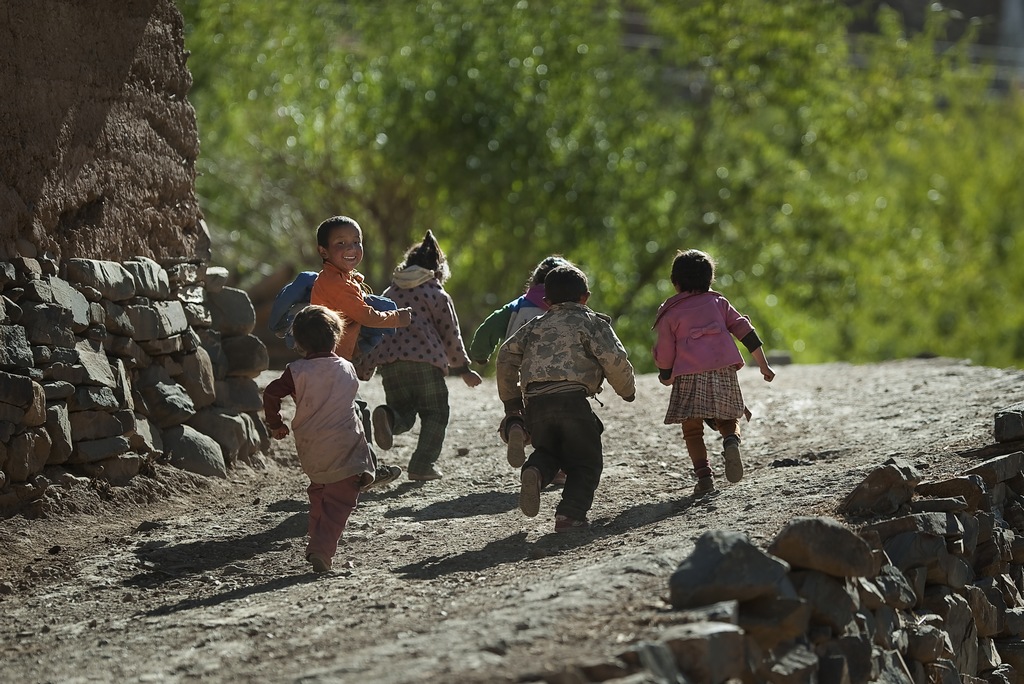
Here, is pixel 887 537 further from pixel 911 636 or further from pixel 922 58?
pixel 922 58

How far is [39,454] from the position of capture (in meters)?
6.05

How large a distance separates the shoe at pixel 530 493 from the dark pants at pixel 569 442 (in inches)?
5.9

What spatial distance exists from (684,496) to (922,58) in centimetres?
1203

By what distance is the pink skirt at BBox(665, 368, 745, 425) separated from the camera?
634cm

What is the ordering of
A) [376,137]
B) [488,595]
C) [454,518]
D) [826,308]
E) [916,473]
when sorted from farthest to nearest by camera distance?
[826,308] → [376,137] → [454,518] → [916,473] → [488,595]

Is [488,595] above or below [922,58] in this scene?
below

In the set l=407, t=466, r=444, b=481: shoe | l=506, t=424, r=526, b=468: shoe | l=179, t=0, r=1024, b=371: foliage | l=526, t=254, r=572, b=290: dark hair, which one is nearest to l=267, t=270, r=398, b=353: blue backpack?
l=526, t=254, r=572, b=290: dark hair

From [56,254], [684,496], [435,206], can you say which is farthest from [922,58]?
[56,254]

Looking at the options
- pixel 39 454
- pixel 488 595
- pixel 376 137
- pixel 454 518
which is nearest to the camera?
pixel 488 595

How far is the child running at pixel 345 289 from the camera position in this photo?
6410mm

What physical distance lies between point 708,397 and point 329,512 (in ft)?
6.50

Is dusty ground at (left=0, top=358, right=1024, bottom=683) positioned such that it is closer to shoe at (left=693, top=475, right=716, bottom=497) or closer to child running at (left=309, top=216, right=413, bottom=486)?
shoe at (left=693, top=475, right=716, bottom=497)

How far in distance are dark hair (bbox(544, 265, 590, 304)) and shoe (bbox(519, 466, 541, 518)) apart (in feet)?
2.73

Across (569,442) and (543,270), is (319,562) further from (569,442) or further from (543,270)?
(543,270)
